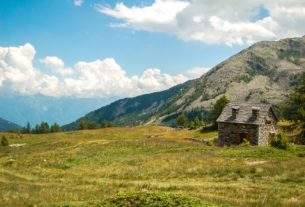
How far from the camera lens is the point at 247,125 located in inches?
2413

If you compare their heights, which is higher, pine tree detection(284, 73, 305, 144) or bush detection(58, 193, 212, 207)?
pine tree detection(284, 73, 305, 144)

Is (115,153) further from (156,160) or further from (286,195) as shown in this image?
(286,195)

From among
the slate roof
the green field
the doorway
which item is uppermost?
the slate roof

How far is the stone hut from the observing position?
60.7 metres

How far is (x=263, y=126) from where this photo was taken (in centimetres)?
6138

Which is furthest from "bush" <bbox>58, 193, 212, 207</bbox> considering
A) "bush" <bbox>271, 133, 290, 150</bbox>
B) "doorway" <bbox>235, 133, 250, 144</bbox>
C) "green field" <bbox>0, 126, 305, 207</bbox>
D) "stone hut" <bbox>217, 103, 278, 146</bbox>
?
"doorway" <bbox>235, 133, 250, 144</bbox>

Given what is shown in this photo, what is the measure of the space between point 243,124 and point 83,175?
1393 inches

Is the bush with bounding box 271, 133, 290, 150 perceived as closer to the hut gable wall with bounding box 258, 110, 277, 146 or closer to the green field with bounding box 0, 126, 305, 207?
the green field with bounding box 0, 126, 305, 207

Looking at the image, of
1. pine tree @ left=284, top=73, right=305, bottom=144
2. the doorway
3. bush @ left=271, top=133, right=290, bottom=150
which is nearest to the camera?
bush @ left=271, top=133, right=290, bottom=150

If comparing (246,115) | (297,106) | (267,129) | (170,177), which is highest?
(297,106)

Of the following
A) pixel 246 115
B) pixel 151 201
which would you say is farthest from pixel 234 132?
pixel 151 201

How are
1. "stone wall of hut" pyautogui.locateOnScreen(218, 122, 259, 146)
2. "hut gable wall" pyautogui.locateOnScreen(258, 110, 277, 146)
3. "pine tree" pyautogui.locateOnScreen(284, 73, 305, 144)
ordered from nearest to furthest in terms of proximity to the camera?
"stone wall of hut" pyautogui.locateOnScreen(218, 122, 259, 146), "hut gable wall" pyautogui.locateOnScreen(258, 110, 277, 146), "pine tree" pyautogui.locateOnScreen(284, 73, 305, 144)

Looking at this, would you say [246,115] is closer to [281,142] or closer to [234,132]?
[234,132]

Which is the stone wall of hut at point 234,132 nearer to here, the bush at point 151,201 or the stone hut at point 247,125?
the stone hut at point 247,125
